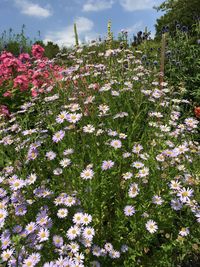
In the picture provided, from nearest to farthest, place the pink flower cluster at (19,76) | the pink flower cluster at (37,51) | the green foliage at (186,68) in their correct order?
the pink flower cluster at (19,76)
the green foliage at (186,68)
the pink flower cluster at (37,51)

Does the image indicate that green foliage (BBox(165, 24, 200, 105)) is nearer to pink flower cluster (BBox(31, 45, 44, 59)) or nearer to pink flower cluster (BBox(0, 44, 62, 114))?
pink flower cluster (BBox(0, 44, 62, 114))

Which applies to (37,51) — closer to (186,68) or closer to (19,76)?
(19,76)

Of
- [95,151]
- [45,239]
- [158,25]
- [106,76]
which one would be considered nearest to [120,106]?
[106,76]

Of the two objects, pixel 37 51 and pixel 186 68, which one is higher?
pixel 37 51

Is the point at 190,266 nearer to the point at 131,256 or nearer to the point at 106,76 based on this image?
the point at 131,256

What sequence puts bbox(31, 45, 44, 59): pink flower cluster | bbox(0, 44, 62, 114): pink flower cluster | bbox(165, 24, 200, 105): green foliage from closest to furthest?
bbox(0, 44, 62, 114): pink flower cluster, bbox(165, 24, 200, 105): green foliage, bbox(31, 45, 44, 59): pink flower cluster

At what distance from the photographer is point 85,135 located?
3.20 meters

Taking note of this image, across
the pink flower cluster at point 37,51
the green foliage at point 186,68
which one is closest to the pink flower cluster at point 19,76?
the pink flower cluster at point 37,51

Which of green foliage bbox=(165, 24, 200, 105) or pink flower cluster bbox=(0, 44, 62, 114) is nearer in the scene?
pink flower cluster bbox=(0, 44, 62, 114)

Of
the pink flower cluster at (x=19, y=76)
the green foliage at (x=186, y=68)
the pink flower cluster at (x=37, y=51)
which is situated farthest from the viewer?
the pink flower cluster at (x=37, y=51)

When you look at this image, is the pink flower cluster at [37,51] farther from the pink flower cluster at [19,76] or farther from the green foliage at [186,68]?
the green foliage at [186,68]

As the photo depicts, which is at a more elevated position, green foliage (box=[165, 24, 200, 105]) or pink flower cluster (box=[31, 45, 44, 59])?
pink flower cluster (box=[31, 45, 44, 59])

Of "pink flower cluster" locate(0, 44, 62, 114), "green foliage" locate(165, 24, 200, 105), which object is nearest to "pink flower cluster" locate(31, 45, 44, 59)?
"pink flower cluster" locate(0, 44, 62, 114)

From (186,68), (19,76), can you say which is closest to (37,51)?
(19,76)
